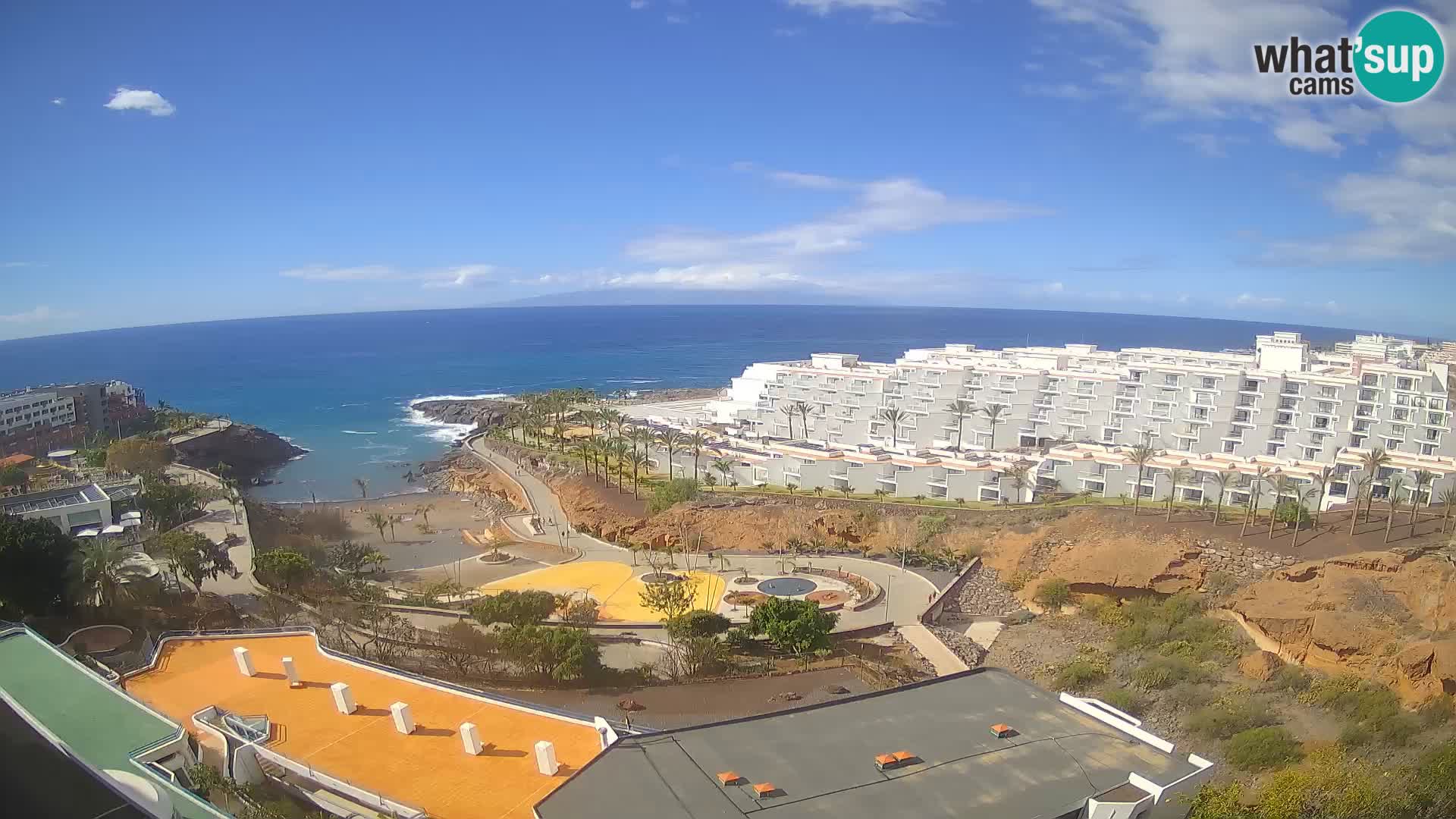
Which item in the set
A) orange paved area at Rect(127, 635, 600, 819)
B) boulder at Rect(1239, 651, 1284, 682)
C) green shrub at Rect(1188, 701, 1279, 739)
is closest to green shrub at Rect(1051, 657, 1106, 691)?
green shrub at Rect(1188, 701, 1279, 739)

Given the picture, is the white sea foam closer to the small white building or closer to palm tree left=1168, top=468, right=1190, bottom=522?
the small white building

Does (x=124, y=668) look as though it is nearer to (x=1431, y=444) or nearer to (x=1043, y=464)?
(x=1043, y=464)

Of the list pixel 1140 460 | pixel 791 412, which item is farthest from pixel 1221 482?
pixel 791 412

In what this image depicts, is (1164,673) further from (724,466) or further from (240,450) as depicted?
(240,450)

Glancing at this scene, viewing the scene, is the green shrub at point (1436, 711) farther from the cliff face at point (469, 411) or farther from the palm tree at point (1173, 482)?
the cliff face at point (469, 411)

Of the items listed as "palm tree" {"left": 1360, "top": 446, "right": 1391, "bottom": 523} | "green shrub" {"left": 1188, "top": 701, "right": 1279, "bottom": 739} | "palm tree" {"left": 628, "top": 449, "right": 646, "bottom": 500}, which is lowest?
"green shrub" {"left": 1188, "top": 701, "right": 1279, "bottom": 739}

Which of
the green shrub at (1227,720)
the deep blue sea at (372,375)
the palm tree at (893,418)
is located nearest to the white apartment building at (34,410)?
the deep blue sea at (372,375)

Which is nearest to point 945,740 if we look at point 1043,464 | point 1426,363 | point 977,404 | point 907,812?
point 907,812
